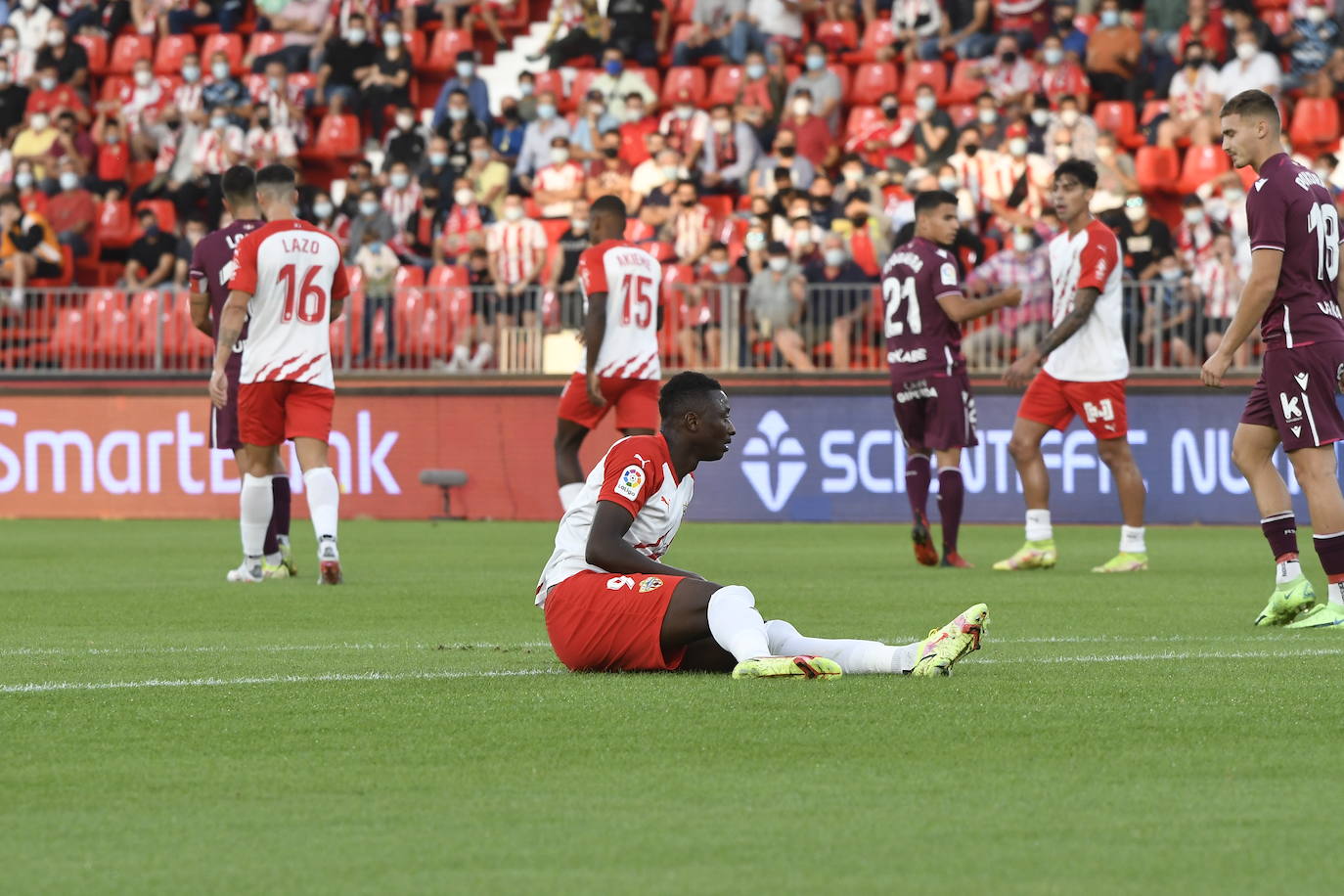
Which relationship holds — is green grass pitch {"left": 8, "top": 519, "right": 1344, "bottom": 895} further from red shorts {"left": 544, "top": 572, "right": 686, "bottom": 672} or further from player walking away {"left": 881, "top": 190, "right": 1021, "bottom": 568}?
player walking away {"left": 881, "top": 190, "right": 1021, "bottom": 568}

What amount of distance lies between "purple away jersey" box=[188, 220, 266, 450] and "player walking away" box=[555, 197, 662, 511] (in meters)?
2.33

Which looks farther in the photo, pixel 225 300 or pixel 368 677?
pixel 225 300

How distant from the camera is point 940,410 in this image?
13742 mm

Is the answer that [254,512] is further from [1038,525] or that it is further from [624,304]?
[1038,525]

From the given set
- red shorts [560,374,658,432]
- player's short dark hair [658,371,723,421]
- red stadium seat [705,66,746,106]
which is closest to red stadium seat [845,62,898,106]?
red stadium seat [705,66,746,106]

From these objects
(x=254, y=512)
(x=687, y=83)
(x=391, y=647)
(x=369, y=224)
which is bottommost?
(x=391, y=647)

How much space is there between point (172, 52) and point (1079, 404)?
18.4m

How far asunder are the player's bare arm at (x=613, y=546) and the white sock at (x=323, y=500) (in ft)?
17.9

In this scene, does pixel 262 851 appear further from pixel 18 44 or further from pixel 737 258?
pixel 18 44

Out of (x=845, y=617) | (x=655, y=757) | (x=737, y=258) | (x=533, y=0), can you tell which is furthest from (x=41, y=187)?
(x=655, y=757)

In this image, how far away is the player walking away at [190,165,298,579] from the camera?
12664 millimetres

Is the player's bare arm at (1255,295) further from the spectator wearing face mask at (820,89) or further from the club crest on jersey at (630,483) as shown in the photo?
the spectator wearing face mask at (820,89)

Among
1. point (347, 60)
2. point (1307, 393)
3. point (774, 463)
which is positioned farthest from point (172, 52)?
point (1307, 393)

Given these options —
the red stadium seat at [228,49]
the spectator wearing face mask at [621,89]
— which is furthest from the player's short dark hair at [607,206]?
the red stadium seat at [228,49]
